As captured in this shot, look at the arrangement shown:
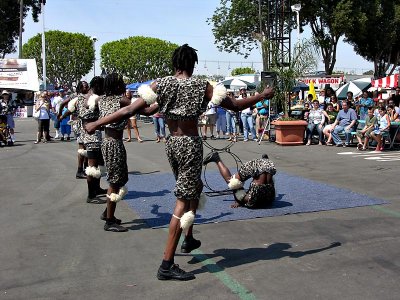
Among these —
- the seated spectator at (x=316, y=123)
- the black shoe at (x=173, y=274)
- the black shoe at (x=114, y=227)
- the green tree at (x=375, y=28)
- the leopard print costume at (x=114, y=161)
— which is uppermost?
the green tree at (x=375, y=28)

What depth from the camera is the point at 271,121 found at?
17.1 metres

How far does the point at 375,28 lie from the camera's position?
36.4m

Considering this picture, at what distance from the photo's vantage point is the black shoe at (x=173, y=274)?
13.7ft

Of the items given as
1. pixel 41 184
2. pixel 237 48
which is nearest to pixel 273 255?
pixel 41 184

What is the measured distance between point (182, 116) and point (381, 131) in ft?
35.6

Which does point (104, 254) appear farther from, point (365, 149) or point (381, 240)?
point (365, 149)

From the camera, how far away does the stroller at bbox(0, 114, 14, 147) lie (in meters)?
16.7

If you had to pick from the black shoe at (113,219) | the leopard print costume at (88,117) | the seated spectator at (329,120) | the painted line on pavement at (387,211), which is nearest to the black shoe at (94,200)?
the leopard print costume at (88,117)

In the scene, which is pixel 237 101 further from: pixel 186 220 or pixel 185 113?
pixel 186 220

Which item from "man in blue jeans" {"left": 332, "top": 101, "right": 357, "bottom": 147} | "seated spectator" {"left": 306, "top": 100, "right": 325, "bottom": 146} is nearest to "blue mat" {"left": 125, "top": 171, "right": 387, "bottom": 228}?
"man in blue jeans" {"left": 332, "top": 101, "right": 357, "bottom": 147}

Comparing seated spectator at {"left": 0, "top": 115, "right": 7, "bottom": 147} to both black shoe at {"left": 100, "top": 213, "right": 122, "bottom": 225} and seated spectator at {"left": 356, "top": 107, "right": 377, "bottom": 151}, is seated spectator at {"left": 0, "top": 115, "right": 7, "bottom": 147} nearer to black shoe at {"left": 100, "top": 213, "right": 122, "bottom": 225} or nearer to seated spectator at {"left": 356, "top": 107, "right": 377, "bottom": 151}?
seated spectator at {"left": 356, "top": 107, "right": 377, "bottom": 151}

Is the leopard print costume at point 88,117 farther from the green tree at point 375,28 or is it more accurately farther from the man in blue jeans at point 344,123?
the green tree at point 375,28

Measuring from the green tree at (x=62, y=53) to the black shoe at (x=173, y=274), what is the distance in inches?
2374

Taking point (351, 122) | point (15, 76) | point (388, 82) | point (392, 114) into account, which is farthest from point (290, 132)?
point (15, 76)
